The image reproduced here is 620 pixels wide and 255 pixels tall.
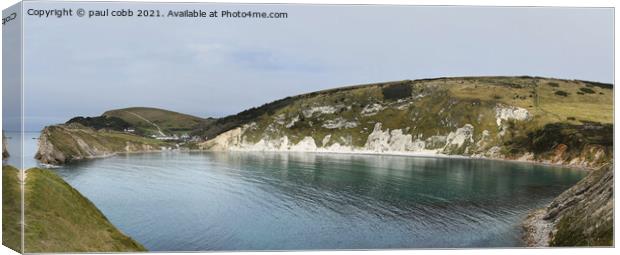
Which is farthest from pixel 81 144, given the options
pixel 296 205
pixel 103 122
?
pixel 296 205

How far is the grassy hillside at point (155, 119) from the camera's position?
141 feet

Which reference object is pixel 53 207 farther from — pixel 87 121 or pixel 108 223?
pixel 87 121

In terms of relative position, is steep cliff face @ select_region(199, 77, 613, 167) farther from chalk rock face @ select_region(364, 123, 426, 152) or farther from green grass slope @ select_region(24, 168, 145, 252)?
green grass slope @ select_region(24, 168, 145, 252)

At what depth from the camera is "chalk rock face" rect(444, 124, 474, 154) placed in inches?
4471

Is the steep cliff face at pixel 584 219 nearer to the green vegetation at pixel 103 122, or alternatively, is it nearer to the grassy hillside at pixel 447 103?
the grassy hillside at pixel 447 103

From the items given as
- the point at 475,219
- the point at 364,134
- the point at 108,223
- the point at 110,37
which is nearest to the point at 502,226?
the point at 475,219

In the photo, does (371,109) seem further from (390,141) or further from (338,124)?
(390,141)

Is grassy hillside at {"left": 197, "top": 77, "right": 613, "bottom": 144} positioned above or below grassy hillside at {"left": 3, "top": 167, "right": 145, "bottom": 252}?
above

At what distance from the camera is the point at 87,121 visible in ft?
139

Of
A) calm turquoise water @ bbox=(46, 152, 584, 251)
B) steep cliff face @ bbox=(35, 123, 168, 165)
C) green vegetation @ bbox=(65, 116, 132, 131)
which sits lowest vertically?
calm turquoise water @ bbox=(46, 152, 584, 251)

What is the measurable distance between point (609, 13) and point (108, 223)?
35.9m

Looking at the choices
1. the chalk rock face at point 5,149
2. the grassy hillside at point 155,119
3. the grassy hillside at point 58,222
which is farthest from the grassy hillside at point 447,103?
the chalk rock face at point 5,149

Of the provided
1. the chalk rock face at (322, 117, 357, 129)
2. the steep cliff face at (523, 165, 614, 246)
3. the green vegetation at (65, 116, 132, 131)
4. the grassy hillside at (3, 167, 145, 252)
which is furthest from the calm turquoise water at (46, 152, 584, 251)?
the chalk rock face at (322, 117, 357, 129)

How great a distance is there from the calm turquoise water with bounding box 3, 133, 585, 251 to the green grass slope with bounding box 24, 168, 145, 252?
5.67 feet
